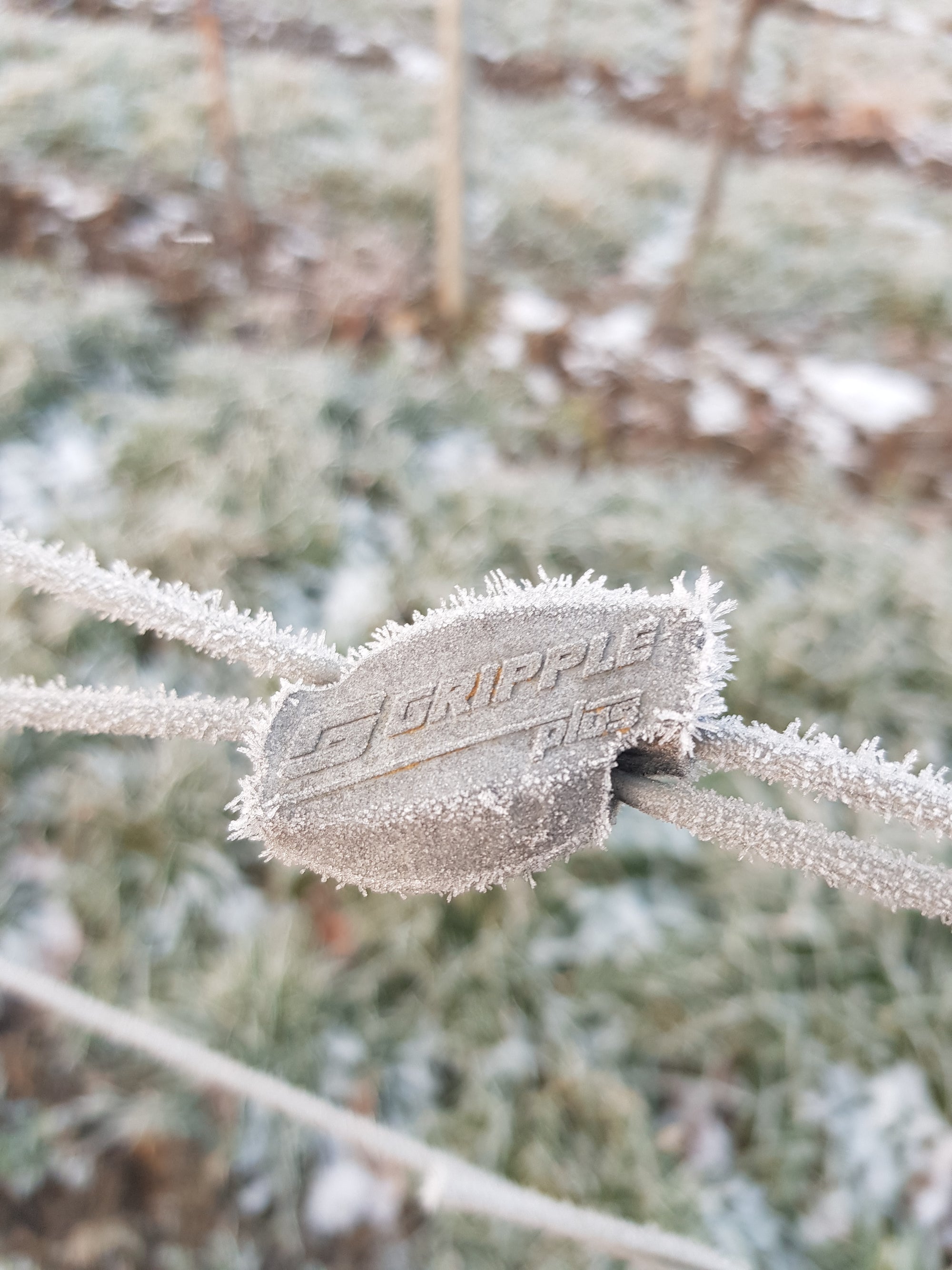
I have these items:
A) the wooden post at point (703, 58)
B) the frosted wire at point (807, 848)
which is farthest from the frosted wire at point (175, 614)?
the wooden post at point (703, 58)

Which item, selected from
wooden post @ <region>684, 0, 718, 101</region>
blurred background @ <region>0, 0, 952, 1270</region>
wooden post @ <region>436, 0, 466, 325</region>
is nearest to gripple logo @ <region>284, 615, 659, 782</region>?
blurred background @ <region>0, 0, 952, 1270</region>

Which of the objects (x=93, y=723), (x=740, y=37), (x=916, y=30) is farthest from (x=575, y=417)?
(x=916, y=30)

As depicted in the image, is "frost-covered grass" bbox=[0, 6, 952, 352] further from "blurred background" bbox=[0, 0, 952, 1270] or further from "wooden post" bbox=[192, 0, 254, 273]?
"wooden post" bbox=[192, 0, 254, 273]

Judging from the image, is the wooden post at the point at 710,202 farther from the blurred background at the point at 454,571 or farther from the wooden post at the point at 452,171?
the wooden post at the point at 452,171

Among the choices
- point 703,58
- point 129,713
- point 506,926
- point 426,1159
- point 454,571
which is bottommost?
point 506,926

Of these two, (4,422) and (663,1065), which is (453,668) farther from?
(4,422)

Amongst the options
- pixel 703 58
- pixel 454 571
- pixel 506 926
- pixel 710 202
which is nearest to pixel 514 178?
pixel 710 202

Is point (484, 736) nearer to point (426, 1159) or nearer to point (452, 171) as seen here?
point (426, 1159)

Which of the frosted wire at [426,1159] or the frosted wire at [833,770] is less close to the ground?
the frosted wire at [833,770]
